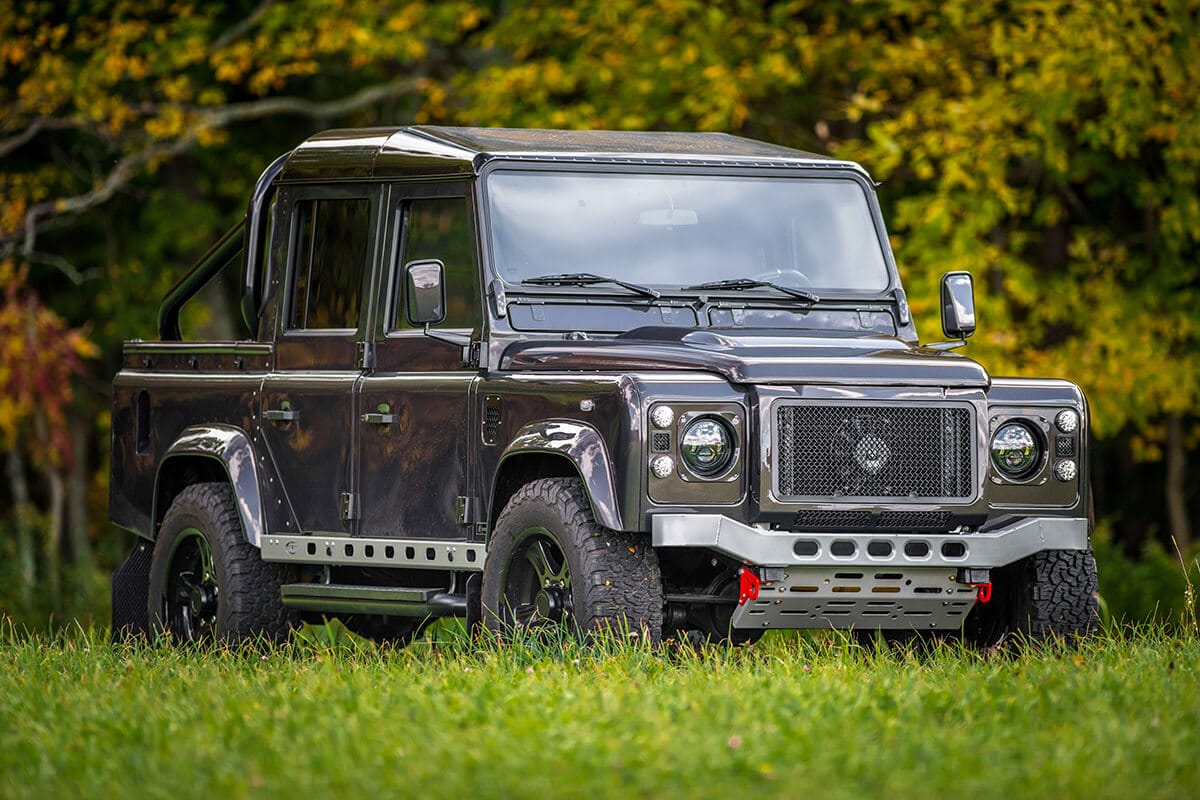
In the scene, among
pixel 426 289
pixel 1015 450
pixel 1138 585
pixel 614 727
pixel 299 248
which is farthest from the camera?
pixel 1138 585

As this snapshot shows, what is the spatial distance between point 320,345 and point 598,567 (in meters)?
2.51

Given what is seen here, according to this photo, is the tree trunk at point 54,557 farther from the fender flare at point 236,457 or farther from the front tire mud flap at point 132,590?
the fender flare at point 236,457

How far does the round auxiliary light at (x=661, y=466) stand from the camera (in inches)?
299

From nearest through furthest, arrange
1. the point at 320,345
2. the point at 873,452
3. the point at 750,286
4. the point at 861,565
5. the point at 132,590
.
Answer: the point at 861,565 < the point at 873,452 < the point at 750,286 < the point at 320,345 < the point at 132,590

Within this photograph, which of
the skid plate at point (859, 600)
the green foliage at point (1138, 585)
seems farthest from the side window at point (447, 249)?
the green foliage at point (1138, 585)

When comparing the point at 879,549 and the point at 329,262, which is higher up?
→ the point at 329,262

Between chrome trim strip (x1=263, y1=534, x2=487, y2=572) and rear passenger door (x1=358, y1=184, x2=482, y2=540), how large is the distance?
65mm

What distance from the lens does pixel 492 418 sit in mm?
8516

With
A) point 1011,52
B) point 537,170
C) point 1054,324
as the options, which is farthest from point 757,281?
point 1054,324

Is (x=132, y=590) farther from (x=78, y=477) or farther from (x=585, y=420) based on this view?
(x=78, y=477)

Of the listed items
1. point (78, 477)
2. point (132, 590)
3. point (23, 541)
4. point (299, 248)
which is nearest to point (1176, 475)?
point (23, 541)

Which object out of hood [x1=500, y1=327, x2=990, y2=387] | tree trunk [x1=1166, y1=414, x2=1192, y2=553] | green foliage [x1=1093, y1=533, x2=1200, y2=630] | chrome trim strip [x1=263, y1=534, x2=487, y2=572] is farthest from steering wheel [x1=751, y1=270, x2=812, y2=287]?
tree trunk [x1=1166, y1=414, x2=1192, y2=553]

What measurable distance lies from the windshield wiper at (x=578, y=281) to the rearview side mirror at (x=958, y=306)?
1356mm

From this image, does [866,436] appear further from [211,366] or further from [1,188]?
[1,188]
